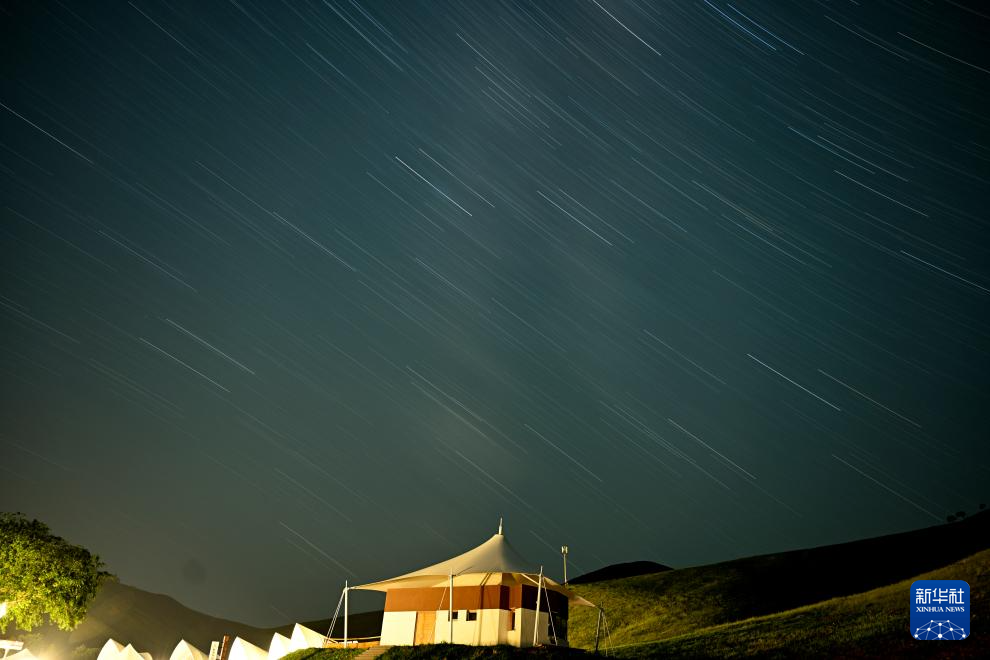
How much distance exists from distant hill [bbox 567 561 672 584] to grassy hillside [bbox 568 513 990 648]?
58.7 metres

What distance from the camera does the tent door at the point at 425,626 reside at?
26.3 m

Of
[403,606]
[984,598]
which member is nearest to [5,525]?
[403,606]

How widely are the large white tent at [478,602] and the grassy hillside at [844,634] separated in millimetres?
3365

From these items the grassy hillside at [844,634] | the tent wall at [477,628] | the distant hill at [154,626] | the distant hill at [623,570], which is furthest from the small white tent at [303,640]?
the distant hill at [623,570]

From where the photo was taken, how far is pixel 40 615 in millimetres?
30453

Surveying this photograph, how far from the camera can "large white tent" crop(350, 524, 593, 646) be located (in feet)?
82.0

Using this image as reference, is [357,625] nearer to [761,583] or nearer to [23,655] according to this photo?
[761,583]

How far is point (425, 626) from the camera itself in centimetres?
2655

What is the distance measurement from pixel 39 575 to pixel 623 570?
344 feet

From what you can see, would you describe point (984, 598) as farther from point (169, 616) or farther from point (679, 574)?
point (169, 616)

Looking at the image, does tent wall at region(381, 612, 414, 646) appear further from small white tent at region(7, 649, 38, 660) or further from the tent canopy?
small white tent at region(7, 649, 38, 660)

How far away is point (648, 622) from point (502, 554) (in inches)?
777

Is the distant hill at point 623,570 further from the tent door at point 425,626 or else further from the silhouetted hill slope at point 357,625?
the tent door at point 425,626

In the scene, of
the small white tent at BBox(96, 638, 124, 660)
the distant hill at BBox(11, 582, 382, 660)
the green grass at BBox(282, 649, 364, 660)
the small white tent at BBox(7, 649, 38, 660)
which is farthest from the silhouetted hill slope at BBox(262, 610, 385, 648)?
the green grass at BBox(282, 649, 364, 660)
